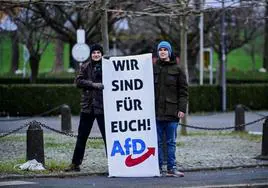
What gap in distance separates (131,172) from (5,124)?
14.3m

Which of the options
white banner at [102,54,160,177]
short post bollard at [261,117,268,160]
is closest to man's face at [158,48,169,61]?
white banner at [102,54,160,177]

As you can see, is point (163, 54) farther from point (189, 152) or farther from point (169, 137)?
point (189, 152)

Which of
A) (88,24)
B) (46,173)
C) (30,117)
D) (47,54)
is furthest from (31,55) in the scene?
(47,54)

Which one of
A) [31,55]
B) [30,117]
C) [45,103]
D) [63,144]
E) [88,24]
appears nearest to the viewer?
[63,144]

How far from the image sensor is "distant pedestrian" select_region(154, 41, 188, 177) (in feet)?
36.9

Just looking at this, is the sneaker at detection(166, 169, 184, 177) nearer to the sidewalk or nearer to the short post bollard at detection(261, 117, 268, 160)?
the sidewalk

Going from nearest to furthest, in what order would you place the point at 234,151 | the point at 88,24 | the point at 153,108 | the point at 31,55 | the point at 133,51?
the point at 153,108
the point at 234,151
the point at 88,24
the point at 31,55
the point at 133,51

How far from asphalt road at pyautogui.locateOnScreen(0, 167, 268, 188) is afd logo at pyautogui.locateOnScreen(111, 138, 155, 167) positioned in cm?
32

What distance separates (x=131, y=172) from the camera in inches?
450

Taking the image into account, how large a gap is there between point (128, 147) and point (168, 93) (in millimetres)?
1111

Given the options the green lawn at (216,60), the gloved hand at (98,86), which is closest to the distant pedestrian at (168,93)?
the gloved hand at (98,86)

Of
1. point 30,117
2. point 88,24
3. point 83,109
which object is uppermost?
point 88,24

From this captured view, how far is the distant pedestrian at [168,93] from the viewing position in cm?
1123

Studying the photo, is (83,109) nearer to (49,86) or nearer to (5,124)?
(5,124)
